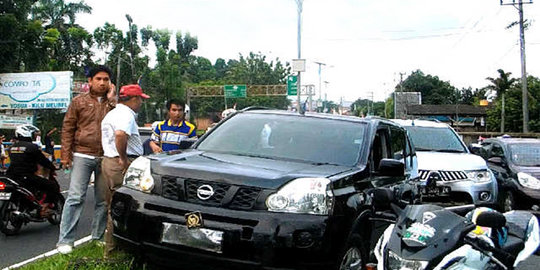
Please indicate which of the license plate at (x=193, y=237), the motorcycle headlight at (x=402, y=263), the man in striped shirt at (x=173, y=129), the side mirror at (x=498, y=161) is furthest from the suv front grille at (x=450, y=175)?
the motorcycle headlight at (x=402, y=263)

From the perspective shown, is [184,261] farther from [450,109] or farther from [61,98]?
[450,109]

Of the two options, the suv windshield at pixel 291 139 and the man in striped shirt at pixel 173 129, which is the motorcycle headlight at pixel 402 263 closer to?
the suv windshield at pixel 291 139

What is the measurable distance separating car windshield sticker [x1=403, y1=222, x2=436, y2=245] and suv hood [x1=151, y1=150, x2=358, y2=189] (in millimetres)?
1198

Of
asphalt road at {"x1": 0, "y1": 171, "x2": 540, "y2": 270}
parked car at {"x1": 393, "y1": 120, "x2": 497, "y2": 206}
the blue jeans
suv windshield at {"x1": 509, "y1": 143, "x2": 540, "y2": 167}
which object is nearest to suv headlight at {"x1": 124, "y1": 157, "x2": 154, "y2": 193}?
the blue jeans

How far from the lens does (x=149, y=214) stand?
3955 mm

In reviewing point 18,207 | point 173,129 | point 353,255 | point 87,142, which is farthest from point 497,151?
point 18,207

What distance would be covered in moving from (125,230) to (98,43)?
46643 mm

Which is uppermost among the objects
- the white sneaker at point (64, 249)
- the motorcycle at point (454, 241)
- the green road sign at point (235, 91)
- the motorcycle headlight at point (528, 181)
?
the green road sign at point (235, 91)

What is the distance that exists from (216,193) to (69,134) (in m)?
2.63

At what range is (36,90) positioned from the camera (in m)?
27.3

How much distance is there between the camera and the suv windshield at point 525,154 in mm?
10141

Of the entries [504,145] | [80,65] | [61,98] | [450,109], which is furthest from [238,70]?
[504,145]

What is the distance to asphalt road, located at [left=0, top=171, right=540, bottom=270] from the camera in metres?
6.40

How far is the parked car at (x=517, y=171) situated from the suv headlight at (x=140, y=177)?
714 centimetres
